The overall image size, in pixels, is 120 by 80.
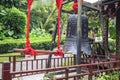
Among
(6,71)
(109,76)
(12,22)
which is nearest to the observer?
(6,71)

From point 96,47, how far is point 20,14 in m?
9.73

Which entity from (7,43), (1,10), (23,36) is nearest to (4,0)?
(1,10)

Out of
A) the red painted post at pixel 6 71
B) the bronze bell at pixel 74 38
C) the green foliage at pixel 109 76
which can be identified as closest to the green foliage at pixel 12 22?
the bronze bell at pixel 74 38

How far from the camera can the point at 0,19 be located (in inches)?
734

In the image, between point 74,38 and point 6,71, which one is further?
point 74,38

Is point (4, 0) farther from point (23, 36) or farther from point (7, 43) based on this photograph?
point (7, 43)

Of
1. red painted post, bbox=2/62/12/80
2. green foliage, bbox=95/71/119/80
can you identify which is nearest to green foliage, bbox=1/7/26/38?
green foliage, bbox=95/71/119/80

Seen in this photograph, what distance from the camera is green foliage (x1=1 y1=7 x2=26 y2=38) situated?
18.5 m

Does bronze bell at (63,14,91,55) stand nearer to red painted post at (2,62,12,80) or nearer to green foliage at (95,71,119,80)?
green foliage at (95,71,119,80)

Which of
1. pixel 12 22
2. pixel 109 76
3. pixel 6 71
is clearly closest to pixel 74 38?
pixel 109 76

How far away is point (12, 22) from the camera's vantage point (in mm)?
18703

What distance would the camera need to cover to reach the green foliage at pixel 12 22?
60.8 feet

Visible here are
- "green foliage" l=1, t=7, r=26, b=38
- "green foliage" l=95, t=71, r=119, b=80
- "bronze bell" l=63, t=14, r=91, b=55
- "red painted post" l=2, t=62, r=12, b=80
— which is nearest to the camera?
"red painted post" l=2, t=62, r=12, b=80

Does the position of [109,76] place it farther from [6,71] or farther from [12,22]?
[12,22]
